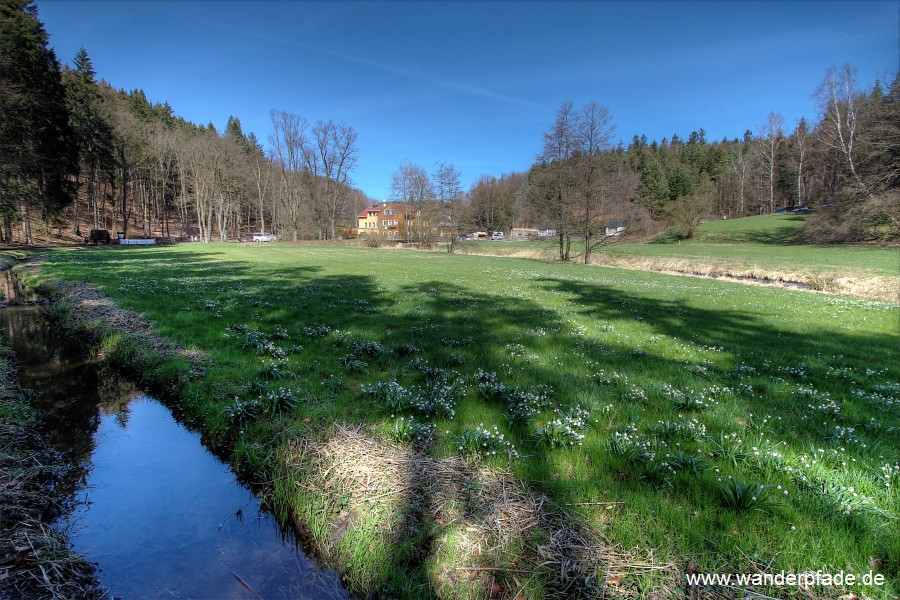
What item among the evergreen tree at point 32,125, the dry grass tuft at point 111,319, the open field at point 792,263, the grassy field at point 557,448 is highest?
the evergreen tree at point 32,125

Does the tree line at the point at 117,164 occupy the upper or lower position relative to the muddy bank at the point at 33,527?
upper

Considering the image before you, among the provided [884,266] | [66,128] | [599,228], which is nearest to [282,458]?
[884,266]

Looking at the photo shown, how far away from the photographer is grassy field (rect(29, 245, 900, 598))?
302cm

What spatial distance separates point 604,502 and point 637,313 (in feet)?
35.6

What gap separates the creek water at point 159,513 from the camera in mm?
3420

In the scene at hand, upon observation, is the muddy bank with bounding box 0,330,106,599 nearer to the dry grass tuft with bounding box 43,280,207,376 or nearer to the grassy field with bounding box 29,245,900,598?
the grassy field with bounding box 29,245,900,598

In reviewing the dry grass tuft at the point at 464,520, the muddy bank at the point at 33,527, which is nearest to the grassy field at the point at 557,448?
the dry grass tuft at the point at 464,520

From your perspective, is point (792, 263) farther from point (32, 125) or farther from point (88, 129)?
point (88, 129)

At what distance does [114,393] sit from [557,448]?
8015 mm

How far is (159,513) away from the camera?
423 centimetres

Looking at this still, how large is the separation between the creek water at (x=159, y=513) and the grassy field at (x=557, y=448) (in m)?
0.32

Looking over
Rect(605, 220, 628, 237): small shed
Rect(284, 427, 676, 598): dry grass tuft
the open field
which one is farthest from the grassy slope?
Rect(284, 427, 676, 598): dry grass tuft

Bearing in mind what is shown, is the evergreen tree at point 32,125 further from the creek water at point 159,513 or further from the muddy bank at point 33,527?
the muddy bank at point 33,527

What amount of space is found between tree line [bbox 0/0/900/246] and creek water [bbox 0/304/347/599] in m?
27.7
